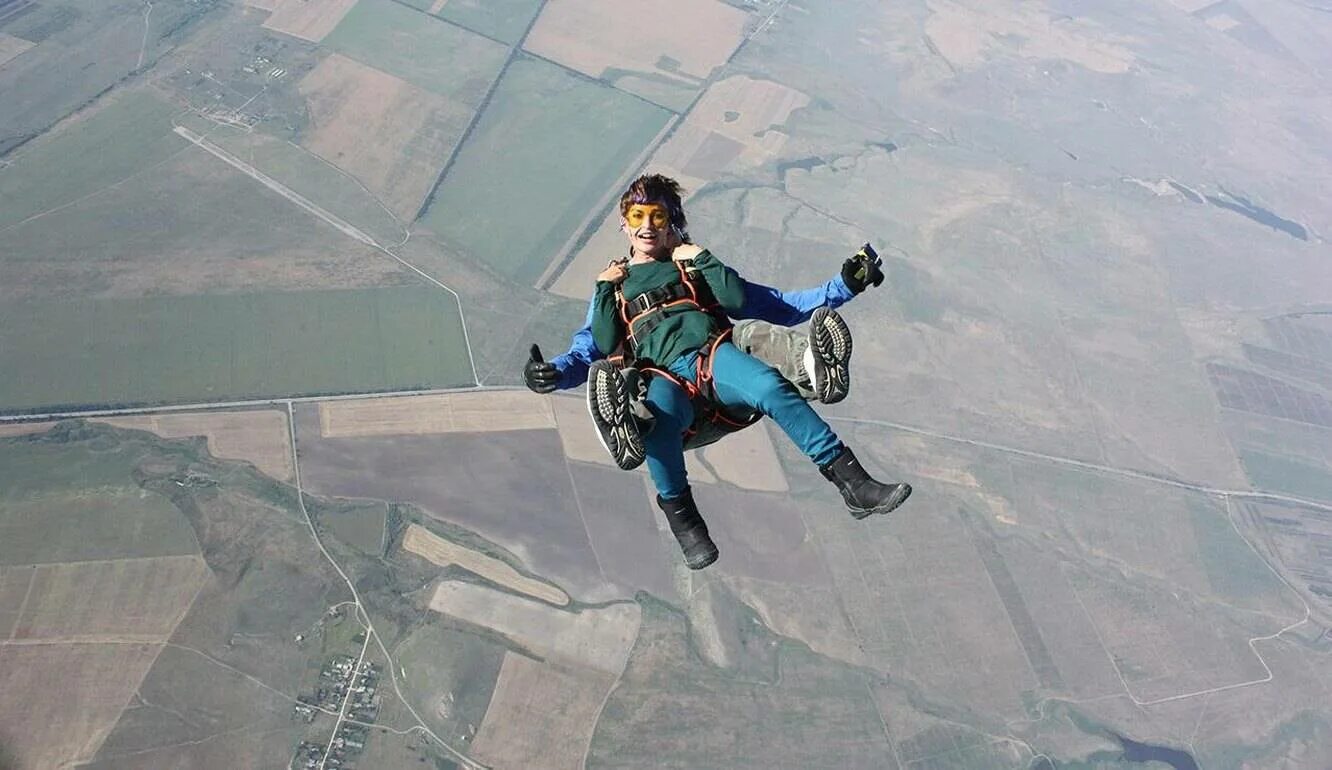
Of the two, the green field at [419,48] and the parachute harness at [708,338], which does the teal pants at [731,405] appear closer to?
the parachute harness at [708,338]

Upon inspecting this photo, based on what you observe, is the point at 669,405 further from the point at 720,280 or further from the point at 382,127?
the point at 382,127

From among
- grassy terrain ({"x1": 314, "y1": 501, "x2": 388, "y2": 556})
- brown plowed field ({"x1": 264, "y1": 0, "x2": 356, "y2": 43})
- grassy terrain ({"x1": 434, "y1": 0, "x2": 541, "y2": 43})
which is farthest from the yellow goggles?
brown plowed field ({"x1": 264, "y1": 0, "x2": 356, "y2": 43})

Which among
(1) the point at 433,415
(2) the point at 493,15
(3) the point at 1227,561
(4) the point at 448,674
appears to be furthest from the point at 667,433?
(2) the point at 493,15

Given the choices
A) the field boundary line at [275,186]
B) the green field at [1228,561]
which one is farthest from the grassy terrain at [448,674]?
the green field at [1228,561]

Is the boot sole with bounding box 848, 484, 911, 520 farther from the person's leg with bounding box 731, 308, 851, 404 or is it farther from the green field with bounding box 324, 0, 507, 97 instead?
the green field with bounding box 324, 0, 507, 97

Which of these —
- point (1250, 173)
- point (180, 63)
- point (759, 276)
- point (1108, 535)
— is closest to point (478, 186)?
point (759, 276)

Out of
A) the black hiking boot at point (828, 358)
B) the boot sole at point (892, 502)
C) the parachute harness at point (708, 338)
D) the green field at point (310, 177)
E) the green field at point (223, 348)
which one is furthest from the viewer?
the green field at point (310, 177)

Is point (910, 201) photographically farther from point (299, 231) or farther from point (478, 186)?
point (299, 231)
